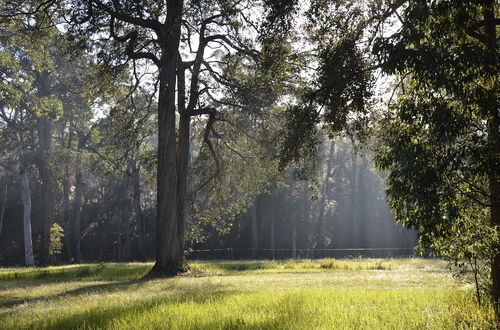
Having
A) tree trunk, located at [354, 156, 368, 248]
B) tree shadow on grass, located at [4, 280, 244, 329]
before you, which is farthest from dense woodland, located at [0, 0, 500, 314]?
tree trunk, located at [354, 156, 368, 248]

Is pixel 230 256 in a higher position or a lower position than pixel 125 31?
lower

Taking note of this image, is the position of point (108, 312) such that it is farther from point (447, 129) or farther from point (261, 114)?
point (261, 114)

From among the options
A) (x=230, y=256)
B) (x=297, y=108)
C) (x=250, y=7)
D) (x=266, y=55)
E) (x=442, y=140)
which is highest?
(x=250, y=7)

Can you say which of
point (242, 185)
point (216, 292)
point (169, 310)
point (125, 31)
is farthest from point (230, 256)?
point (169, 310)

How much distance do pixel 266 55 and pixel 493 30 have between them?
16.7 feet

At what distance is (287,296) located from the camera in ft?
31.2

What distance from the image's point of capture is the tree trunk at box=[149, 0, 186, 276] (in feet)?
61.4

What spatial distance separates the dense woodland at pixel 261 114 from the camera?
6980 millimetres

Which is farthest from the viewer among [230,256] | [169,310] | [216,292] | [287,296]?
[230,256]

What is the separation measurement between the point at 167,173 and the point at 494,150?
13.8 meters

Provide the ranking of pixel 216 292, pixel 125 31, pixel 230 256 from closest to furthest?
pixel 216 292, pixel 125 31, pixel 230 256

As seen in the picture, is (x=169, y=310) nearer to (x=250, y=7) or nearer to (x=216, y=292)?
(x=216, y=292)

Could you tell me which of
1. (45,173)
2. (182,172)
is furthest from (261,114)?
(45,173)

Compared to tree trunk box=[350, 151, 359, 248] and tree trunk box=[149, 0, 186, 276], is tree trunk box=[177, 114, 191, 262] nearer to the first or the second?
tree trunk box=[149, 0, 186, 276]
